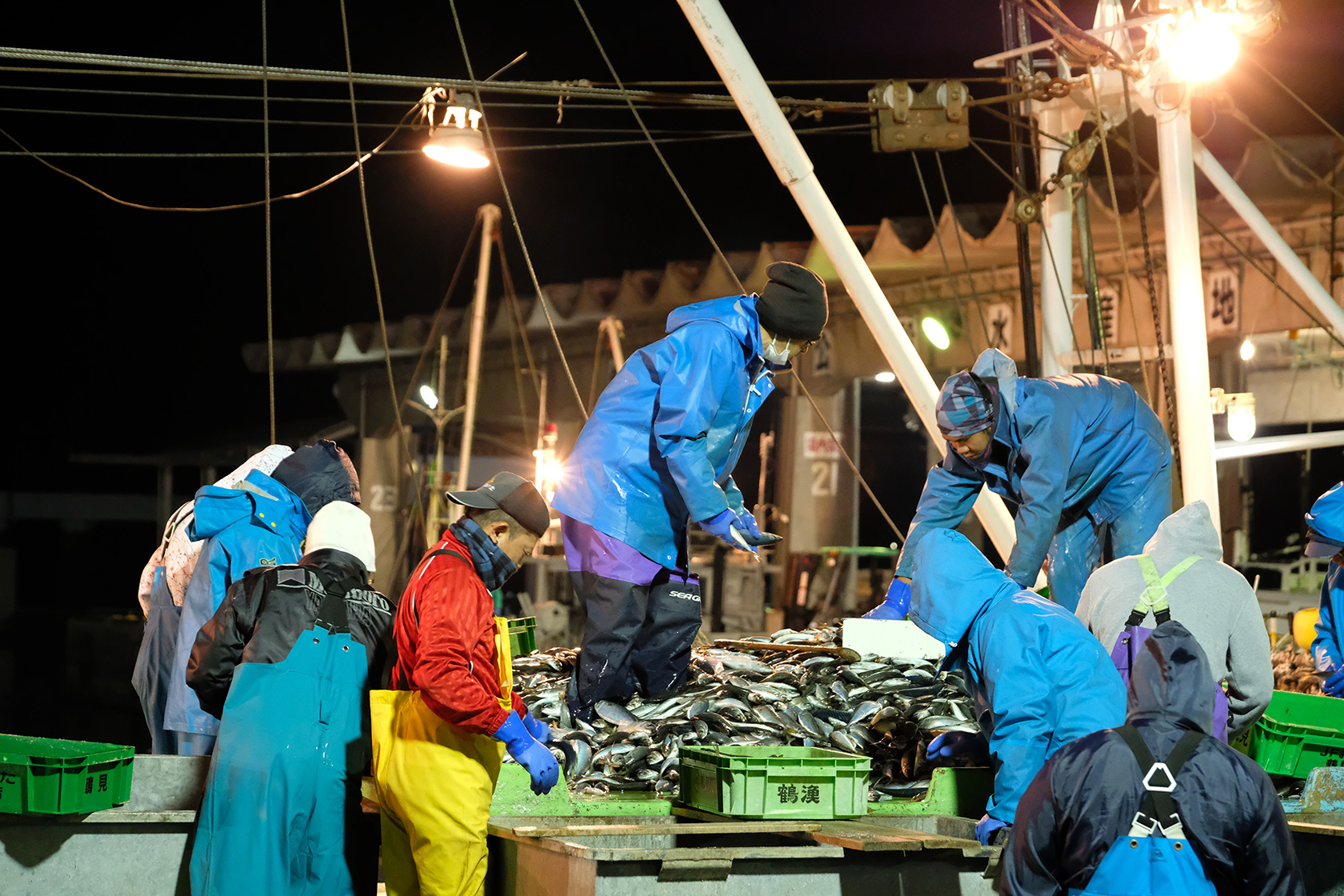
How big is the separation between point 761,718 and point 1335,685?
320cm

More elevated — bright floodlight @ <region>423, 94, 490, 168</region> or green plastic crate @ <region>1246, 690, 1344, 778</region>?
bright floodlight @ <region>423, 94, 490, 168</region>

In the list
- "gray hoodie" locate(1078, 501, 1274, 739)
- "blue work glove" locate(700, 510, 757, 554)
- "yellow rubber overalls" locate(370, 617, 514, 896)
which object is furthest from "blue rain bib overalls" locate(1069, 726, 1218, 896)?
"blue work glove" locate(700, 510, 757, 554)

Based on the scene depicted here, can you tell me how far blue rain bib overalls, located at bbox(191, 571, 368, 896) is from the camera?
401 cm

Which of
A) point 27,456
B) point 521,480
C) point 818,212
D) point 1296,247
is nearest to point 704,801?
point 521,480

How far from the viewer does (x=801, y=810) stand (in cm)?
432

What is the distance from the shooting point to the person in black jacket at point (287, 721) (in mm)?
4023

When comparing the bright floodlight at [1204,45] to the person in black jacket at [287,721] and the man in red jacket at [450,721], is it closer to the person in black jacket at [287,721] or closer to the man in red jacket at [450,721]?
the man in red jacket at [450,721]

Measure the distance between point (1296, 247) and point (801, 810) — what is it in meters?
12.8

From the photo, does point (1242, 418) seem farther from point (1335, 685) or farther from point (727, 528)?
point (727, 528)

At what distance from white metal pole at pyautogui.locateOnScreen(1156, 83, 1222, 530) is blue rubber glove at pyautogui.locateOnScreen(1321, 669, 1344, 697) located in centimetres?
→ 189

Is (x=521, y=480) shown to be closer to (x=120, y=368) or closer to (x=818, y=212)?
(x=818, y=212)

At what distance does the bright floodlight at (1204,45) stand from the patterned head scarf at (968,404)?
170 inches

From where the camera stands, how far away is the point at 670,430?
5293 millimetres

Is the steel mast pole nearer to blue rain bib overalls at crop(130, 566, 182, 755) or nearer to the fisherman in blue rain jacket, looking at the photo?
blue rain bib overalls at crop(130, 566, 182, 755)
